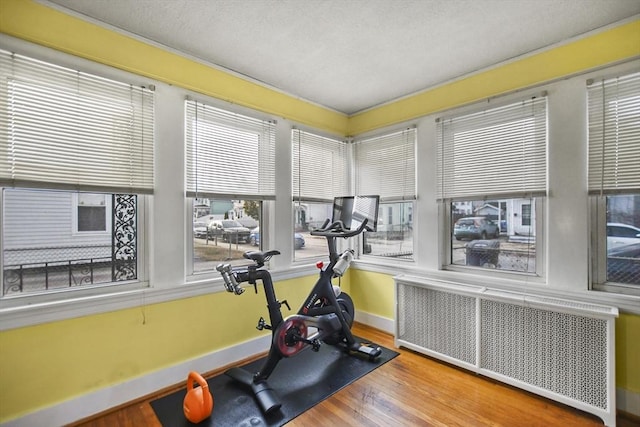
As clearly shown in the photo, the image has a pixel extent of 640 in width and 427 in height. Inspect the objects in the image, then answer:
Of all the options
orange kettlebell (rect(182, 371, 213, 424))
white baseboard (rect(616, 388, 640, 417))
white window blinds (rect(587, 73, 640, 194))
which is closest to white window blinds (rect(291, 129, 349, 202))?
orange kettlebell (rect(182, 371, 213, 424))

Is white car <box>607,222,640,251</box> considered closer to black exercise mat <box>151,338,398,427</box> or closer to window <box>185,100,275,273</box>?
black exercise mat <box>151,338,398,427</box>

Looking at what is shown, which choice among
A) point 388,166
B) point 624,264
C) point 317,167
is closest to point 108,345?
point 317,167

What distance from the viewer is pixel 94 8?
6.42 ft

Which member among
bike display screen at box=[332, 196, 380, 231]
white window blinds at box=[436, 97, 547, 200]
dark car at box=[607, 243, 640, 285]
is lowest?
Result: dark car at box=[607, 243, 640, 285]

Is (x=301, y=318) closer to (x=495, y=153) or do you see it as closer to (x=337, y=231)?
(x=337, y=231)

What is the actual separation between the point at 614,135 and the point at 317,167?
8.62ft

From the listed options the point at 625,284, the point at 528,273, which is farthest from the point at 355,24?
the point at 625,284

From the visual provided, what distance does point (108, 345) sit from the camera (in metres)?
2.13

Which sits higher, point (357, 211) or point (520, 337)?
point (357, 211)

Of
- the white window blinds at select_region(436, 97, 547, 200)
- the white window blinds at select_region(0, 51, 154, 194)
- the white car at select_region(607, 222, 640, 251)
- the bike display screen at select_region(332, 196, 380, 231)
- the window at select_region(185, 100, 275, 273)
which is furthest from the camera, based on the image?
the bike display screen at select_region(332, 196, 380, 231)

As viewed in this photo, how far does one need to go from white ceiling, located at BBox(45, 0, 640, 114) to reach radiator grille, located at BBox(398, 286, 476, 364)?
2129 millimetres

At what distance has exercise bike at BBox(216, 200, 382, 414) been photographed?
7.30 ft

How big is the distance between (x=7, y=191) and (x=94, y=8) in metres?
1.30

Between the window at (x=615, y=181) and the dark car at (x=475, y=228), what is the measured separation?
0.72 meters
